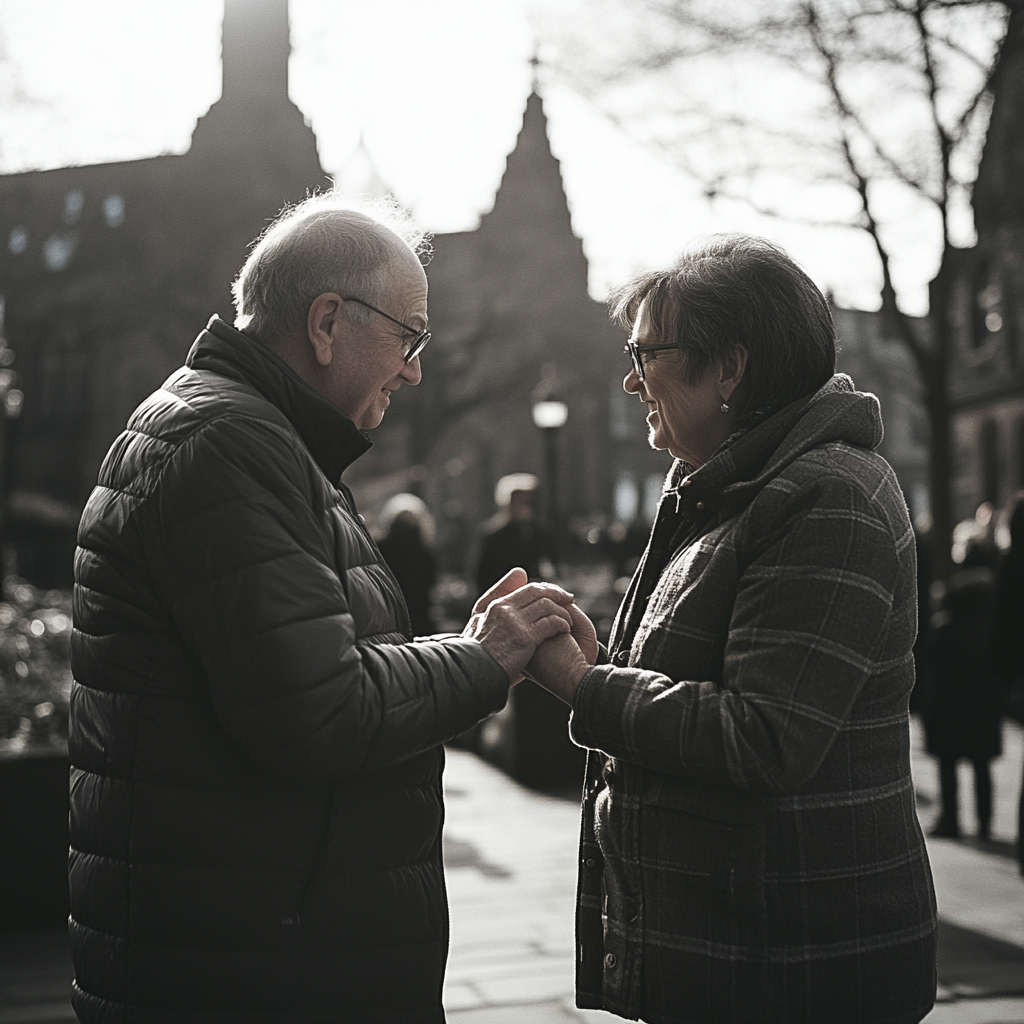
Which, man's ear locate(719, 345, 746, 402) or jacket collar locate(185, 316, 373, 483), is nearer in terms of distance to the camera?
jacket collar locate(185, 316, 373, 483)

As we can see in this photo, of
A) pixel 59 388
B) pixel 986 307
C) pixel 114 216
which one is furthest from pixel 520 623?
pixel 59 388

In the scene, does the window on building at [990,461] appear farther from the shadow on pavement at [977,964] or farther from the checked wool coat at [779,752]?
the checked wool coat at [779,752]

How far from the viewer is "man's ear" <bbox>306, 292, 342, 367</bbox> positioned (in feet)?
7.66

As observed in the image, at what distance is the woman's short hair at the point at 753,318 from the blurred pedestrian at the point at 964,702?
5825 millimetres

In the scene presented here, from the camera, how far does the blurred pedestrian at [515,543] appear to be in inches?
409

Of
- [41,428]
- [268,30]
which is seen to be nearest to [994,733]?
[268,30]

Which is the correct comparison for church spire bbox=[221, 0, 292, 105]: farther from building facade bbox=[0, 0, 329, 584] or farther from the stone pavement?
the stone pavement

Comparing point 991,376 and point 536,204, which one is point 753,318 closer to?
point 991,376

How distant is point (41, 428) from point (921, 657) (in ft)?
131

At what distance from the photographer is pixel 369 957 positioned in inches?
84.8

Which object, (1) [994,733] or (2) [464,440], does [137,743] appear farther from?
(2) [464,440]

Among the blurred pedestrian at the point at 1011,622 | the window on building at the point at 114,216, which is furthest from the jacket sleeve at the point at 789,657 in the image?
the window on building at the point at 114,216

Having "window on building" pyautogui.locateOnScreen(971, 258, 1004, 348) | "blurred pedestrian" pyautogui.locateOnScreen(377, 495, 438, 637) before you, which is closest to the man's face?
"blurred pedestrian" pyautogui.locateOnScreen(377, 495, 438, 637)

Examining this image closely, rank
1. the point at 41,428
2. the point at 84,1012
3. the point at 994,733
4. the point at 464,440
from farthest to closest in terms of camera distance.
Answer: the point at 464,440, the point at 41,428, the point at 994,733, the point at 84,1012
